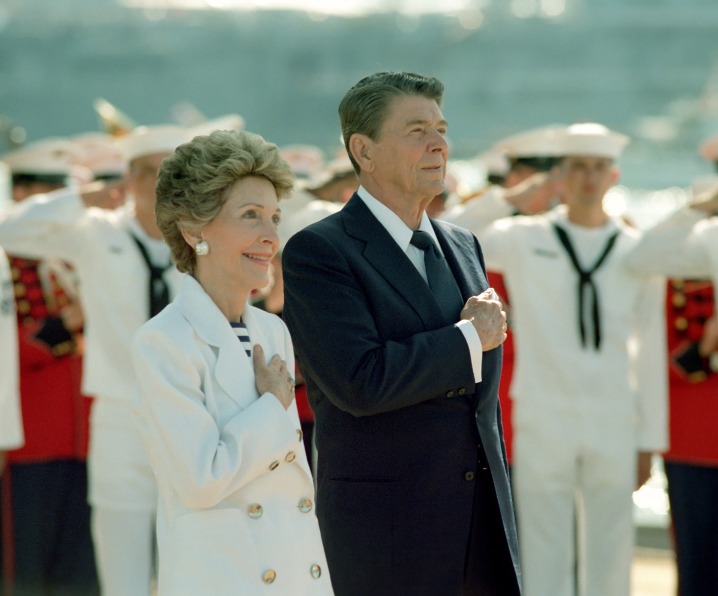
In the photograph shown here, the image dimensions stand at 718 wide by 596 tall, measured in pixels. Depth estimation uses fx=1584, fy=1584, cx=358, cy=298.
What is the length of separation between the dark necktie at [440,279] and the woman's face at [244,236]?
0.51 metres

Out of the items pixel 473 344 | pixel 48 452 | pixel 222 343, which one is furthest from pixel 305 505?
pixel 48 452

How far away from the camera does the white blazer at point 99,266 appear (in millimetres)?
5730

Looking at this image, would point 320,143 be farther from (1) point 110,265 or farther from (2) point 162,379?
(2) point 162,379

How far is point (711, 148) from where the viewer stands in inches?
258

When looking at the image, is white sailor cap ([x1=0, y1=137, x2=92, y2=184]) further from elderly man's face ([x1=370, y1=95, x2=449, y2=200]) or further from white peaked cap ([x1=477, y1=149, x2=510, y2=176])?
elderly man's face ([x1=370, y1=95, x2=449, y2=200])

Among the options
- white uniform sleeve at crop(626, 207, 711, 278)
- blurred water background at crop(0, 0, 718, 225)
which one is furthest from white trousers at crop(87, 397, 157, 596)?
blurred water background at crop(0, 0, 718, 225)

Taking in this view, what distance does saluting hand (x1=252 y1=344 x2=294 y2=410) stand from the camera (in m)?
3.21

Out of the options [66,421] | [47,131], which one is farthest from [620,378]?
[47,131]

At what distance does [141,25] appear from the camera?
1982 inches

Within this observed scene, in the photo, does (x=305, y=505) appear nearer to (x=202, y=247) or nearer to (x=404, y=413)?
(x=404, y=413)

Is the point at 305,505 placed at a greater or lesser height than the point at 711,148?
lesser

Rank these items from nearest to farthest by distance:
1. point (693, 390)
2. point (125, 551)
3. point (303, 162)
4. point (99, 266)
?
point (125, 551) → point (99, 266) → point (693, 390) → point (303, 162)

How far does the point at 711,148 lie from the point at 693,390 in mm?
1087

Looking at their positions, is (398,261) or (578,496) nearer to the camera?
(398,261)
